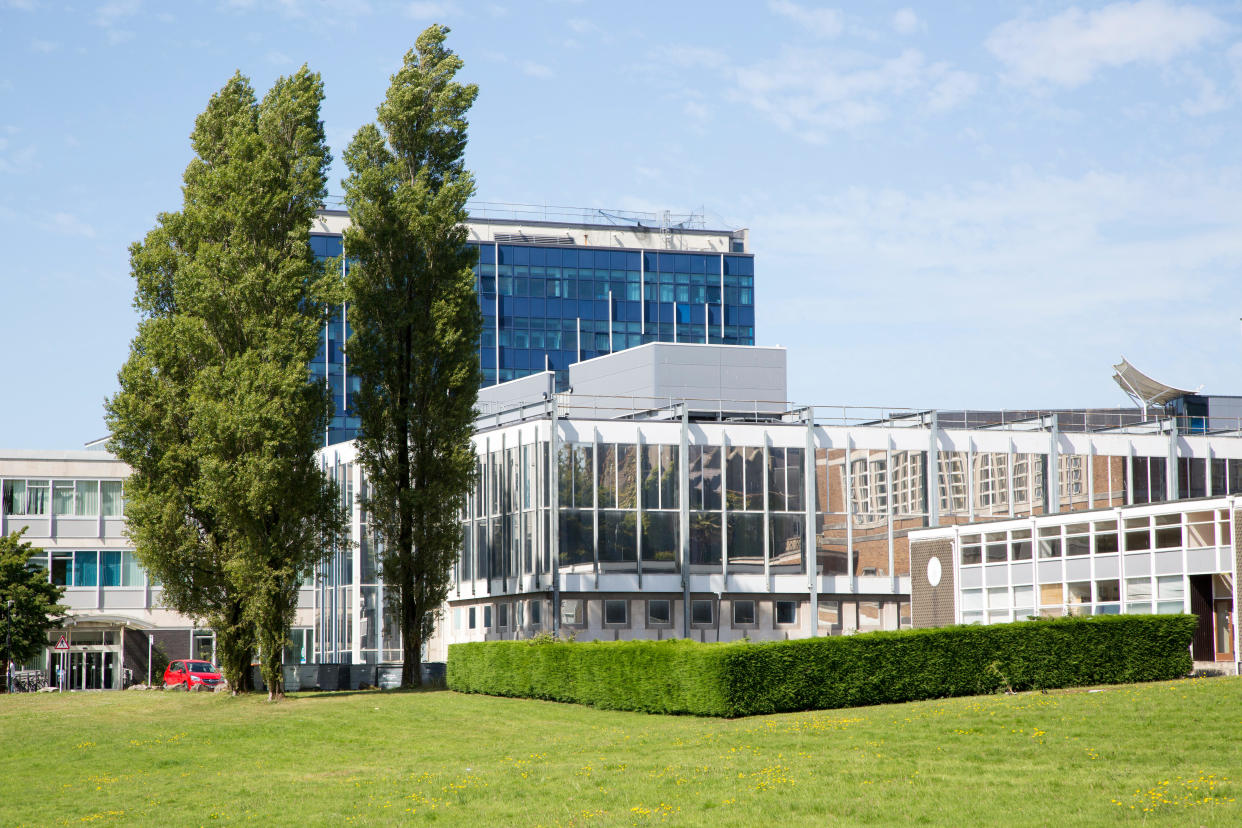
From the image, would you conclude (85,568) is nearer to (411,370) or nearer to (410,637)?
(410,637)

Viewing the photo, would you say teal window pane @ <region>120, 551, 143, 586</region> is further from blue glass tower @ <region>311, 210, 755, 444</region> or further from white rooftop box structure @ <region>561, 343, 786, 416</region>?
blue glass tower @ <region>311, 210, 755, 444</region>

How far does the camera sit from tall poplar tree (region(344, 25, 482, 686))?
1647 inches

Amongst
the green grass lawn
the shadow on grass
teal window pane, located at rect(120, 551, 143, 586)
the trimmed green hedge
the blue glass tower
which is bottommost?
the shadow on grass

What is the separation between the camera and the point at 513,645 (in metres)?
38.8

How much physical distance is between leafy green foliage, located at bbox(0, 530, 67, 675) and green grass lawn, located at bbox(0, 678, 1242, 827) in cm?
2160

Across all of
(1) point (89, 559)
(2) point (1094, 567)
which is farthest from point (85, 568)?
(2) point (1094, 567)

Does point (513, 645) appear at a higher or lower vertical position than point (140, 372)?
lower

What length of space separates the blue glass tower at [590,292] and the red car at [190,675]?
5239 cm

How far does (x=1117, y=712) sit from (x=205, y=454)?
25.3m

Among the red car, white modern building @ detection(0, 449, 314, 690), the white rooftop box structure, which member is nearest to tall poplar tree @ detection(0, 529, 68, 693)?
the red car

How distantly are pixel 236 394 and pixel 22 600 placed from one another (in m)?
20.6

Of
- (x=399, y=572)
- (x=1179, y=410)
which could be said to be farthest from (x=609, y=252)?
(x=399, y=572)

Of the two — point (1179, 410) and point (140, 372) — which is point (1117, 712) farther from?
point (1179, 410)

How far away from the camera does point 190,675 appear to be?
5531 cm
